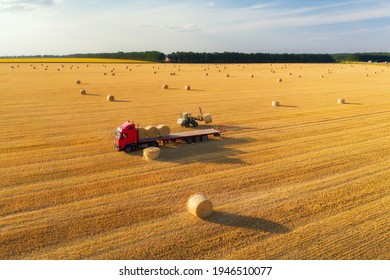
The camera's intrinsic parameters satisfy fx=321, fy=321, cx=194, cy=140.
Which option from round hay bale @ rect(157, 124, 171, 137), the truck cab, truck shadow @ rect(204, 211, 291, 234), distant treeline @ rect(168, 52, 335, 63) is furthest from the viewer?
distant treeline @ rect(168, 52, 335, 63)

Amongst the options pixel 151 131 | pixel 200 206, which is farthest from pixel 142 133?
pixel 200 206

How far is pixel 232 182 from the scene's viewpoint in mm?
13391

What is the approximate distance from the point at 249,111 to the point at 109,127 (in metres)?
12.0

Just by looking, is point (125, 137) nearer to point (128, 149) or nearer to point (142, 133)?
point (128, 149)

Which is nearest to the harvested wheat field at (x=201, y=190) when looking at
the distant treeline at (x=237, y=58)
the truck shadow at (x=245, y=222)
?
the truck shadow at (x=245, y=222)

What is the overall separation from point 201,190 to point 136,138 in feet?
19.8

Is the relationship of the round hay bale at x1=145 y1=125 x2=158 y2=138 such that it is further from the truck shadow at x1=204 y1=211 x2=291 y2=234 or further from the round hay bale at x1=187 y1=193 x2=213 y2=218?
the truck shadow at x1=204 y1=211 x2=291 y2=234

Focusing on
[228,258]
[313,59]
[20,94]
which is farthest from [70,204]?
[313,59]

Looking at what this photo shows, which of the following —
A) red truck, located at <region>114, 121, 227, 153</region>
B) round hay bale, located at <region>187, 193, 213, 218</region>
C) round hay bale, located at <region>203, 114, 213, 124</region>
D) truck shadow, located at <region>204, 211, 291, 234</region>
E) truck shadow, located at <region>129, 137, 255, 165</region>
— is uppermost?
round hay bale, located at <region>203, 114, 213, 124</region>

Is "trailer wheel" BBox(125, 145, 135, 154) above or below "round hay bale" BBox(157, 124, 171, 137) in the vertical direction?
below

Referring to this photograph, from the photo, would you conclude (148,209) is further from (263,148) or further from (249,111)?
(249,111)

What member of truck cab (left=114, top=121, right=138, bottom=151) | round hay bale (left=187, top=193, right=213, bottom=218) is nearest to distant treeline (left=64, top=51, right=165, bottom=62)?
truck cab (left=114, top=121, right=138, bottom=151)

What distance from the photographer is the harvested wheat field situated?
933cm

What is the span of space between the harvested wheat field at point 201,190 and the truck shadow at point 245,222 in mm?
35
